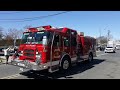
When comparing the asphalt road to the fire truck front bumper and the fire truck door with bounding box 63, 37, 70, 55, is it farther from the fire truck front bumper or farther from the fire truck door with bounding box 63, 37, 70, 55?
the fire truck door with bounding box 63, 37, 70, 55

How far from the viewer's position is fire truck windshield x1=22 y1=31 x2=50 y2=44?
36.4 ft

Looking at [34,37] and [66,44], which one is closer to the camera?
[34,37]

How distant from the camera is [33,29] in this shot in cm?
1205

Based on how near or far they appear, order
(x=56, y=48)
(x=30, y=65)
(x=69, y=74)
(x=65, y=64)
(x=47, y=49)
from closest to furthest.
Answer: (x=30, y=65) → (x=47, y=49) → (x=56, y=48) → (x=69, y=74) → (x=65, y=64)

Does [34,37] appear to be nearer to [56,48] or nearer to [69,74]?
[56,48]

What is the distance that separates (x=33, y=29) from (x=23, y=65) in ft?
8.11

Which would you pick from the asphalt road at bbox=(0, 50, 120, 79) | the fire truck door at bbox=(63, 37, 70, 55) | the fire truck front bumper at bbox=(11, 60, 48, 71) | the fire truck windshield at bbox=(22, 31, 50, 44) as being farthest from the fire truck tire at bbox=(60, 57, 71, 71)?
the fire truck windshield at bbox=(22, 31, 50, 44)

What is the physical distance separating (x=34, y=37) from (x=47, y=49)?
1421 millimetres

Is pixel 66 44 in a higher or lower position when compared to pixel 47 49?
higher

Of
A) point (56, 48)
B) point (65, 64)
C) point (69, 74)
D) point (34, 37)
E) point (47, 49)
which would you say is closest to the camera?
point (47, 49)

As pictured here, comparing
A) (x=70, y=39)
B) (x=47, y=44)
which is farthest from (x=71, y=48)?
(x=47, y=44)

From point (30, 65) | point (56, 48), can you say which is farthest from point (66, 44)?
point (30, 65)

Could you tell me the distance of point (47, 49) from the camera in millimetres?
10672
